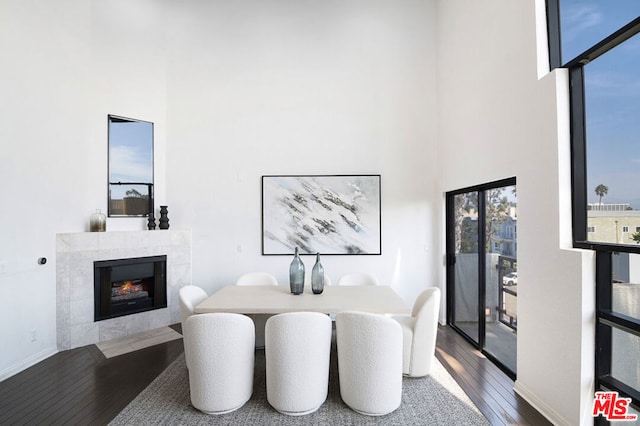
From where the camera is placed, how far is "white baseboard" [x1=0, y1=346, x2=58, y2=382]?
10.3 ft

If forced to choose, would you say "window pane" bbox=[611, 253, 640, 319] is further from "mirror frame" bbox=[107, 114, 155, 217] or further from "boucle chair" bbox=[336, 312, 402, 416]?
"mirror frame" bbox=[107, 114, 155, 217]

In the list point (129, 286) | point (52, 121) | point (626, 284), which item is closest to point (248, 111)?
point (52, 121)

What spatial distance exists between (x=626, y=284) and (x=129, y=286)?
5.13m

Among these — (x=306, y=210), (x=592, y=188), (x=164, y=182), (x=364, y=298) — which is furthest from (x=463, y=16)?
(x=164, y=182)

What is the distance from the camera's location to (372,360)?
240 cm

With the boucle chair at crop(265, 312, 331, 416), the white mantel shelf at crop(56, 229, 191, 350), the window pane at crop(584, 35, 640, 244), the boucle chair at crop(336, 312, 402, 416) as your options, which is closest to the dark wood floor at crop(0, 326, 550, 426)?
the white mantel shelf at crop(56, 229, 191, 350)

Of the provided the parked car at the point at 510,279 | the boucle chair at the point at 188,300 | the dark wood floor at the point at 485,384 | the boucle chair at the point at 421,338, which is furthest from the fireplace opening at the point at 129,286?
the parked car at the point at 510,279

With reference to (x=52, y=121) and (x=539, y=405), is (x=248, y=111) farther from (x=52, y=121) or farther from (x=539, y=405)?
(x=539, y=405)

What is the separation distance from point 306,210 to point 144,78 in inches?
119

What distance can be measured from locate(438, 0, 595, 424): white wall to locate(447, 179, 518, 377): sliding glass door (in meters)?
0.30

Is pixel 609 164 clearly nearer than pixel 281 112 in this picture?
Yes

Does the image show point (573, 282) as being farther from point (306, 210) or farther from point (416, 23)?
point (416, 23)

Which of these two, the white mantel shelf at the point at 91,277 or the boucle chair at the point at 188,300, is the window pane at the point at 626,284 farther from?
the white mantel shelf at the point at 91,277

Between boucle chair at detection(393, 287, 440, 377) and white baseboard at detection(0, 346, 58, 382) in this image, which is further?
white baseboard at detection(0, 346, 58, 382)
